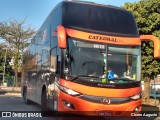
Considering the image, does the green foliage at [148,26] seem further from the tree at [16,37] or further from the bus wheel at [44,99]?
the tree at [16,37]

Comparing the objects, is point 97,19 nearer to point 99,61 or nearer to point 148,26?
point 99,61

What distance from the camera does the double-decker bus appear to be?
11.7 meters

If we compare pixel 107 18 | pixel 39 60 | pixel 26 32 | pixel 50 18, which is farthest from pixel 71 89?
pixel 26 32

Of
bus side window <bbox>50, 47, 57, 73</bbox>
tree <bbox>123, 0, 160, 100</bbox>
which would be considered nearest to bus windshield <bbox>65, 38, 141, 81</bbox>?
bus side window <bbox>50, 47, 57, 73</bbox>

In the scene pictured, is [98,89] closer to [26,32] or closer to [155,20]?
[155,20]

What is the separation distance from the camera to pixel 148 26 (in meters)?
24.5

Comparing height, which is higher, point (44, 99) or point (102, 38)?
point (102, 38)

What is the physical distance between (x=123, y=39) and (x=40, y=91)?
5051mm

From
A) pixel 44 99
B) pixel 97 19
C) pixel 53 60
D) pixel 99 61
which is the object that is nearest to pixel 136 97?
pixel 99 61

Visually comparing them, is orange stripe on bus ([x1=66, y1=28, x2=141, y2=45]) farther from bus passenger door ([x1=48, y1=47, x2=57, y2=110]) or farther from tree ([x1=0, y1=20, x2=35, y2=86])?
tree ([x1=0, y1=20, x2=35, y2=86])

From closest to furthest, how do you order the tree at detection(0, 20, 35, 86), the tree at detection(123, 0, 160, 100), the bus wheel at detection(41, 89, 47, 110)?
the bus wheel at detection(41, 89, 47, 110), the tree at detection(123, 0, 160, 100), the tree at detection(0, 20, 35, 86)

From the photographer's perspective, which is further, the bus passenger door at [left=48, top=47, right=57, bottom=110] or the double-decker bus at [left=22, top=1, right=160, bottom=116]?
the bus passenger door at [left=48, top=47, right=57, bottom=110]

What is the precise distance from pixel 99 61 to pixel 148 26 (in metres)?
13.1

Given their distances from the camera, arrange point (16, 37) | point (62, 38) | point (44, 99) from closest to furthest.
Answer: point (62, 38)
point (44, 99)
point (16, 37)
